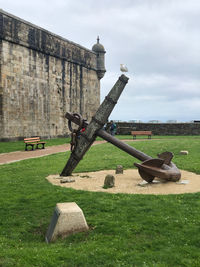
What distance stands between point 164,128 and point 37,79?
47.3 feet

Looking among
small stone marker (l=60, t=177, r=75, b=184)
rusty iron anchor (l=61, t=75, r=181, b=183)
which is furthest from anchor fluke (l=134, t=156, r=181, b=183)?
small stone marker (l=60, t=177, r=75, b=184)

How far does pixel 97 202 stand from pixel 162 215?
1.35m

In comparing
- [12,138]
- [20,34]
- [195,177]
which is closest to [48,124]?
[12,138]

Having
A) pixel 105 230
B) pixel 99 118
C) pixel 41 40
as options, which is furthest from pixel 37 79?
pixel 105 230

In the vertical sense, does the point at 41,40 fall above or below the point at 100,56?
below

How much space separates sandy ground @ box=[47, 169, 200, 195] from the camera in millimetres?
6668

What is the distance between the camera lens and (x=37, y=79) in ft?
78.3

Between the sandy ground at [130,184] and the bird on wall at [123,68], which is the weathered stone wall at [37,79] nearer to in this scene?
the sandy ground at [130,184]

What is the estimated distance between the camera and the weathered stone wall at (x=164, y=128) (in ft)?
100

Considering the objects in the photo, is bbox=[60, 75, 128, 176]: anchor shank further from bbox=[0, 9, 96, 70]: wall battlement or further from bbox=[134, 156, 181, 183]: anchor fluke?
bbox=[0, 9, 96, 70]: wall battlement

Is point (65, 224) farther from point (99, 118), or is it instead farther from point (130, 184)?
point (130, 184)

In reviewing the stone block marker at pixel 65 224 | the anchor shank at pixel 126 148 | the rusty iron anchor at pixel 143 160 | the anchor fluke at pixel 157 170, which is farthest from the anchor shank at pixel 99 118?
the stone block marker at pixel 65 224

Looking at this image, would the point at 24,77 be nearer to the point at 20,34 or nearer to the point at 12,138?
the point at 20,34

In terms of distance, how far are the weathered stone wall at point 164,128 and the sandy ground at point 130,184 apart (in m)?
22.8
